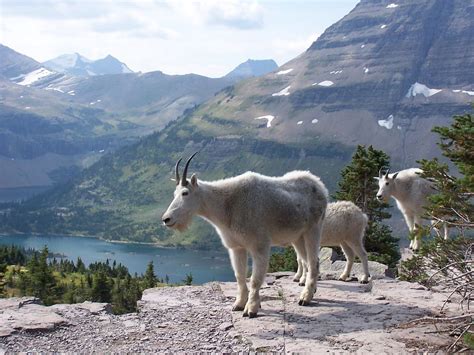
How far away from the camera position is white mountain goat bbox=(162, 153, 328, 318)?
14.1 metres

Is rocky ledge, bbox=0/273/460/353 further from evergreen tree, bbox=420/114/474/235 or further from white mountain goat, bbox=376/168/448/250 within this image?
white mountain goat, bbox=376/168/448/250

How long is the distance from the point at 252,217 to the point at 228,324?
2.79 metres

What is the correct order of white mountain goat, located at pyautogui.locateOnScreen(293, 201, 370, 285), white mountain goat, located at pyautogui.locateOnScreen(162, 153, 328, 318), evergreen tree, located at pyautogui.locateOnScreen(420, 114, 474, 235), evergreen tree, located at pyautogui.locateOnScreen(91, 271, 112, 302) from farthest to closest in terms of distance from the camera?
evergreen tree, located at pyautogui.locateOnScreen(91, 271, 112, 302) < white mountain goat, located at pyautogui.locateOnScreen(293, 201, 370, 285) < evergreen tree, located at pyautogui.locateOnScreen(420, 114, 474, 235) < white mountain goat, located at pyautogui.locateOnScreen(162, 153, 328, 318)

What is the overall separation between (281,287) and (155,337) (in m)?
5.78

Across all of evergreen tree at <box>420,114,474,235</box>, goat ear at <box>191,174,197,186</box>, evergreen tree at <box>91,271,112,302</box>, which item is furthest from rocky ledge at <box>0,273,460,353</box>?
evergreen tree at <box>91,271,112,302</box>

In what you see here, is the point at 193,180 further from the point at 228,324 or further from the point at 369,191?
the point at 369,191

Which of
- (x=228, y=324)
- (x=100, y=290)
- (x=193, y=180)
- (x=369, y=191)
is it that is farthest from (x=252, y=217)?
Answer: (x=100, y=290)

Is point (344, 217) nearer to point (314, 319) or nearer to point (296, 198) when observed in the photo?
point (296, 198)

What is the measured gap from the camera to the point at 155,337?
1275cm

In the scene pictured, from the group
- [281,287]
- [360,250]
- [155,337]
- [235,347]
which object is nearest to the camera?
[235,347]

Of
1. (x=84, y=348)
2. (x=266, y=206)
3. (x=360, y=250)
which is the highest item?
(x=266, y=206)

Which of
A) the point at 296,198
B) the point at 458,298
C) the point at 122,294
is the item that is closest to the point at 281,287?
the point at 296,198

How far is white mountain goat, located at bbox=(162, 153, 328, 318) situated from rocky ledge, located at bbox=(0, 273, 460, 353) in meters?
0.92

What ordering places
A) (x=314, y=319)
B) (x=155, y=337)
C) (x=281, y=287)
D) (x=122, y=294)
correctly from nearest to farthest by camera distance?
(x=155, y=337) < (x=314, y=319) < (x=281, y=287) < (x=122, y=294)
